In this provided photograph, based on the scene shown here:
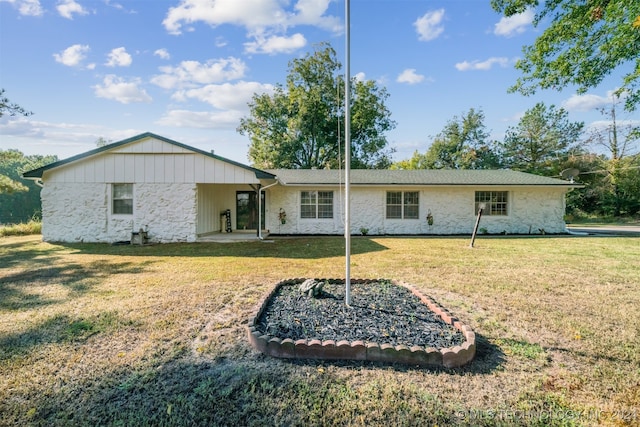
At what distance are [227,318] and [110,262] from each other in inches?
231

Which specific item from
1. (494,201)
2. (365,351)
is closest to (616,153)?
(494,201)

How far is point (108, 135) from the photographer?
41188 mm

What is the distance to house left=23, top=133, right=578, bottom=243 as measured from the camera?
11352 millimetres

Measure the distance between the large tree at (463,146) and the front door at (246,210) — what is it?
85.8 ft

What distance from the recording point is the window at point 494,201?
48.3 ft

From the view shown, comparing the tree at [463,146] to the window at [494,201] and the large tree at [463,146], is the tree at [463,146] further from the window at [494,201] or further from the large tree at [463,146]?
the window at [494,201]

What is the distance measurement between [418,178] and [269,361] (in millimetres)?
13414

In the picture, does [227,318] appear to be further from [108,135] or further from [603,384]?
[108,135]

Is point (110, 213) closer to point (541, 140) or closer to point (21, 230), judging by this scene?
point (21, 230)

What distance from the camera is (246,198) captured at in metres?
15.3

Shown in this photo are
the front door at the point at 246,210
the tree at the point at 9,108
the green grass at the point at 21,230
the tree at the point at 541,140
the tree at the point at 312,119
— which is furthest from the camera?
the tree at the point at 541,140

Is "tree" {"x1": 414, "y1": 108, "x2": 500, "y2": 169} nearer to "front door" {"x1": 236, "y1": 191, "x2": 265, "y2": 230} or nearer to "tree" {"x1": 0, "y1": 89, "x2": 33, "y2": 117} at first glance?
"front door" {"x1": 236, "y1": 191, "x2": 265, "y2": 230}

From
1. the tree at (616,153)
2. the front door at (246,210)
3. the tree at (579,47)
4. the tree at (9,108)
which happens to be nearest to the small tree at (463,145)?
the tree at (616,153)

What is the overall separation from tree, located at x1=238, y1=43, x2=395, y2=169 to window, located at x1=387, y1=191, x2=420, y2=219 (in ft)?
45.8
